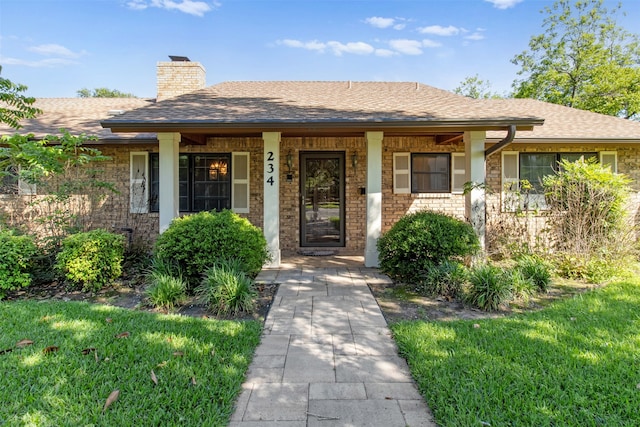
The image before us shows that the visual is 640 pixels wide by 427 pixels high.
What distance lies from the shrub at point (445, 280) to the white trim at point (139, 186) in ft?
21.5

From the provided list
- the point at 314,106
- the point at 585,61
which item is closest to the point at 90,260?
the point at 314,106

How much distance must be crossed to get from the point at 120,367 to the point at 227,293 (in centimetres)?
161

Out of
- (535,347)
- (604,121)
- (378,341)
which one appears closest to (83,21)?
(378,341)

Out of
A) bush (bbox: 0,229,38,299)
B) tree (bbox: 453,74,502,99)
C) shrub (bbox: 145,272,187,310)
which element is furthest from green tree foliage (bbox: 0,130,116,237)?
tree (bbox: 453,74,502,99)

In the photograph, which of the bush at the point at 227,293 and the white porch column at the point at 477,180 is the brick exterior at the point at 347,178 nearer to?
the white porch column at the point at 477,180

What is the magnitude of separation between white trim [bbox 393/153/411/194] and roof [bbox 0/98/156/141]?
215 inches

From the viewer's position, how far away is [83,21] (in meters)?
10.5

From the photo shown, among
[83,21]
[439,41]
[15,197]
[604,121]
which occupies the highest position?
[439,41]

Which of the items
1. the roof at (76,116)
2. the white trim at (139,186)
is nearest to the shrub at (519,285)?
the roof at (76,116)

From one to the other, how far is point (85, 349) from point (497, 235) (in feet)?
22.5

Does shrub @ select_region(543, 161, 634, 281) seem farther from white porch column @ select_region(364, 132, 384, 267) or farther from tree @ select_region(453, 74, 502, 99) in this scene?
tree @ select_region(453, 74, 502, 99)

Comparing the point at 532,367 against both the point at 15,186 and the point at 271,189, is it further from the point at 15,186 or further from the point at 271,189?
the point at 15,186

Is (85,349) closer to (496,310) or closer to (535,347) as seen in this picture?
(535,347)

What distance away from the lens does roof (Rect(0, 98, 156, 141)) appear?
320 inches
